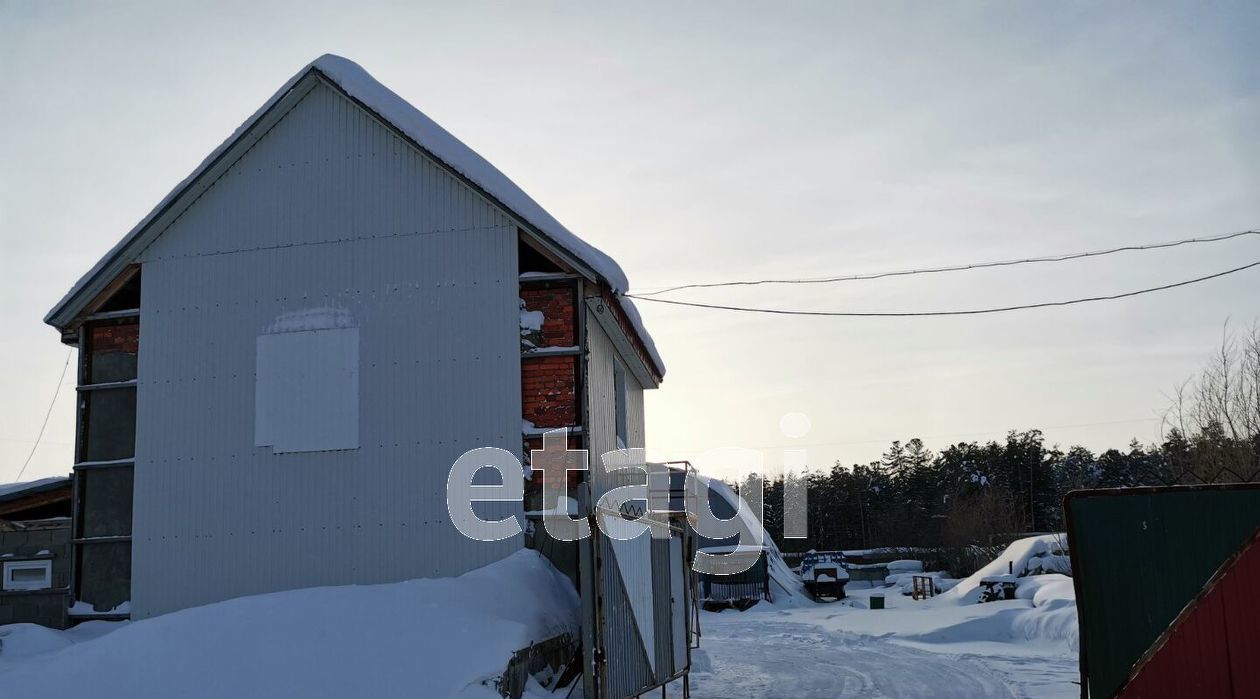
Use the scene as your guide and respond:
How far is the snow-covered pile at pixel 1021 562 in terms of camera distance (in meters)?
29.5

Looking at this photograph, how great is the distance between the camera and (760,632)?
2427 centimetres

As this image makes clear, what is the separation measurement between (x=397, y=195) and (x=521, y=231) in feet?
6.02

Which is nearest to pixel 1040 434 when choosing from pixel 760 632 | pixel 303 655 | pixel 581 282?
pixel 760 632

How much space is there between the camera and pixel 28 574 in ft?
55.8

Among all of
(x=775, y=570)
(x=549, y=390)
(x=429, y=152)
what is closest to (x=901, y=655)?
(x=549, y=390)

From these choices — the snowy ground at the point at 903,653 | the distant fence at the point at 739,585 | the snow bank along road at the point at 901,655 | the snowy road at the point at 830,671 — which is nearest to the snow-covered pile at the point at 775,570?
the distant fence at the point at 739,585

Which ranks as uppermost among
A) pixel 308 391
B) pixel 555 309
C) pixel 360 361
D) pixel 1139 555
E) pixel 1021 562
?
pixel 555 309

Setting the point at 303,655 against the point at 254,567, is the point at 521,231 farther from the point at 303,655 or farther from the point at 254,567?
the point at 303,655

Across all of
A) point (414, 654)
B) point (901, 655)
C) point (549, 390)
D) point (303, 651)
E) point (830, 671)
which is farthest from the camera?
point (901, 655)

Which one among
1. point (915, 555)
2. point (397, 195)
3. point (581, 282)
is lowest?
point (915, 555)

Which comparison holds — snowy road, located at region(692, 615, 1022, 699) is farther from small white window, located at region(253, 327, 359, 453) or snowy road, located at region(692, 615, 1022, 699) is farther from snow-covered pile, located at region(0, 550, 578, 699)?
small white window, located at region(253, 327, 359, 453)

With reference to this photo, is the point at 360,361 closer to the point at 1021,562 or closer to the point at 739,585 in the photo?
the point at 1021,562

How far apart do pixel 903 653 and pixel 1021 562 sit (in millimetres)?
13372

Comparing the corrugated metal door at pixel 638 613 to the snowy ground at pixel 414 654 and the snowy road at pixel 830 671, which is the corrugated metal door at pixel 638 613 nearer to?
the snowy ground at pixel 414 654
